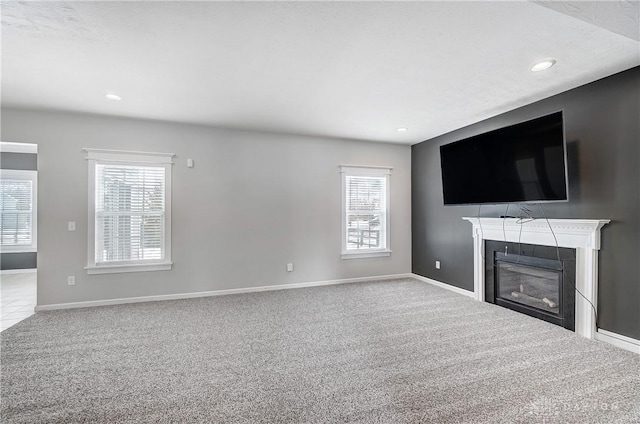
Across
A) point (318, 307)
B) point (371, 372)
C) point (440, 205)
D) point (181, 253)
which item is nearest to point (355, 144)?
point (440, 205)

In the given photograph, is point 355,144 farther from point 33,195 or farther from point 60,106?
point 33,195

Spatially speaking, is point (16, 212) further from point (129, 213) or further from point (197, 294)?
point (197, 294)

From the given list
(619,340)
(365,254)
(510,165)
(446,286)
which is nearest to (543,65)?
(510,165)

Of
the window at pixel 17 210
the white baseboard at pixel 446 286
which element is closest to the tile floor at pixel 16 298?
the window at pixel 17 210

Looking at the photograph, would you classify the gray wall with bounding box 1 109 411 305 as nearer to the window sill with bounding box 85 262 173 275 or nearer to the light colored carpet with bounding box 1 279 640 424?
the window sill with bounding box 85 262 173 275

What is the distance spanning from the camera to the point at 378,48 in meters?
2.36

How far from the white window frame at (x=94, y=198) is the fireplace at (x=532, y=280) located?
4.56 metres

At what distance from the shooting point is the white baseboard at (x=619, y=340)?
2.70 m

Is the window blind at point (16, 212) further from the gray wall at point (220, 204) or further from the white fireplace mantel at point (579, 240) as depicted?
the white fireplace mantel at point (579, 240)

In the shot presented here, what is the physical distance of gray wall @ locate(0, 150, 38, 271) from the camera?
605 centimetres

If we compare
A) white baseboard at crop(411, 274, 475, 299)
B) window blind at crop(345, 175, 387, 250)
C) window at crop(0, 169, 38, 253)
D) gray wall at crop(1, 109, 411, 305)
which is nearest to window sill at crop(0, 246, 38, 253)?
window at crop(0, 169, 38, 253)

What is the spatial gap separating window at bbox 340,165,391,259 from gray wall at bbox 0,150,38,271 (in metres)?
6.43

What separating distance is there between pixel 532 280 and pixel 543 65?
2.44m

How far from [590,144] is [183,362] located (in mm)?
4374
